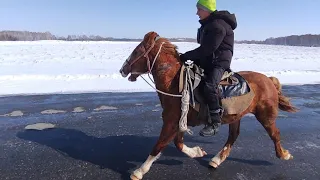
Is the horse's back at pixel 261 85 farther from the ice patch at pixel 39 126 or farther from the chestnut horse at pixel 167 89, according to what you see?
the ice patch at pixel 39 126

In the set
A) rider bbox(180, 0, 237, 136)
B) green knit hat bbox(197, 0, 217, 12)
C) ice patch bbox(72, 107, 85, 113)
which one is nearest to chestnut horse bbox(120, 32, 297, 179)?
rider bbox(180, 0, 237, 136)

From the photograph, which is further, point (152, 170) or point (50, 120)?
point (50, 120)

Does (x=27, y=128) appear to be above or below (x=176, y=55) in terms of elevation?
below

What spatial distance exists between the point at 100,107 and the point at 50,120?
1570mm

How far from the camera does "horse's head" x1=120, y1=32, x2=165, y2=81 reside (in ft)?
13.7

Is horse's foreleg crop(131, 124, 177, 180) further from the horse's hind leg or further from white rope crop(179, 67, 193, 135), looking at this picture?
the horse's hind leg

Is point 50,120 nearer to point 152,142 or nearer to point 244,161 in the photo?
point 152,142

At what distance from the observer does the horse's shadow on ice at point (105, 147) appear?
4.57 metres

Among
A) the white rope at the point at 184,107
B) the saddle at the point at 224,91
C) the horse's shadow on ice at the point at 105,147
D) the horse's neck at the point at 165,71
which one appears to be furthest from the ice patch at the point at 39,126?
the saddle at the point at 224,91

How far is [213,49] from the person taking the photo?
4.02 meters

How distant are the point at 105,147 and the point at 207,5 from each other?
2.83 meters

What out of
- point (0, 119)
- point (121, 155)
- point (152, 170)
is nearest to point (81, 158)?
point (121, 155)

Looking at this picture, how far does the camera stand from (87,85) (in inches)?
469

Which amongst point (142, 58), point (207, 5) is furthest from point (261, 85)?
point (142, 58)
